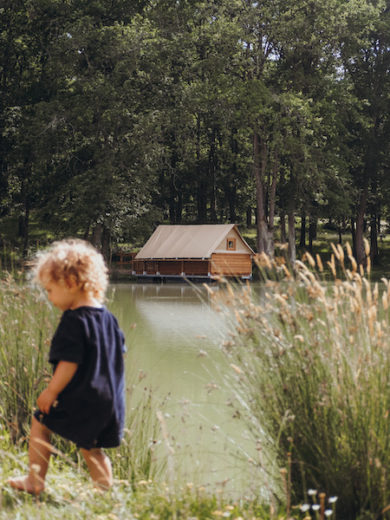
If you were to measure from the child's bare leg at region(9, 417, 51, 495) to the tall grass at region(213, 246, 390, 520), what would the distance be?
981 mm

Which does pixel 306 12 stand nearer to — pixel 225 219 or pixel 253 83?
pixel 253 83

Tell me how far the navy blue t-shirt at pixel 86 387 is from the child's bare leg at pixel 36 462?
9cm

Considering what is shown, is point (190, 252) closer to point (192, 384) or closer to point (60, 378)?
point (192, 384)

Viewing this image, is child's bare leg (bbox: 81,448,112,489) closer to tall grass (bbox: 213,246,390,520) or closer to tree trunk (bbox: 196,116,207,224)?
tall grass (bbox: 213,246,390,520)

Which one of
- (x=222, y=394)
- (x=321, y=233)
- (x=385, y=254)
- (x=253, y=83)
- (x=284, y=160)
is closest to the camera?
(x=222, y=394)

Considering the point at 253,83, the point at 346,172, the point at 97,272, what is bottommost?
the point at 97,272

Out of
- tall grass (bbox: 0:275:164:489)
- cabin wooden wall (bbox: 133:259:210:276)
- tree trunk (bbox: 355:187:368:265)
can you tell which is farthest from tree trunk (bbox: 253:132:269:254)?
tall grass (bbox: 0:275:164:489)

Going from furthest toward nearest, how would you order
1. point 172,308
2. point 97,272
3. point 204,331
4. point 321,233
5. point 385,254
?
point 321,233
point 385,254
point 172,308
point 204,331
point 97,272

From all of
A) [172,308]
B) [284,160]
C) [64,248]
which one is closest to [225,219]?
[284,160]

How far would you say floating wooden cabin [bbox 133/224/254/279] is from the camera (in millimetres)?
34156

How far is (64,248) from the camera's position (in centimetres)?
340

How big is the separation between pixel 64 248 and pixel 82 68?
3320 centimetres

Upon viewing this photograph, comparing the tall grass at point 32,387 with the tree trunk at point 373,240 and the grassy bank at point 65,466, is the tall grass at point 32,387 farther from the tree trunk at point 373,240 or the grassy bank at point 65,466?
the tree trunk at point 373,240

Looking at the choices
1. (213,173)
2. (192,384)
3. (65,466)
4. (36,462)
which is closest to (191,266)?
(213,173)
